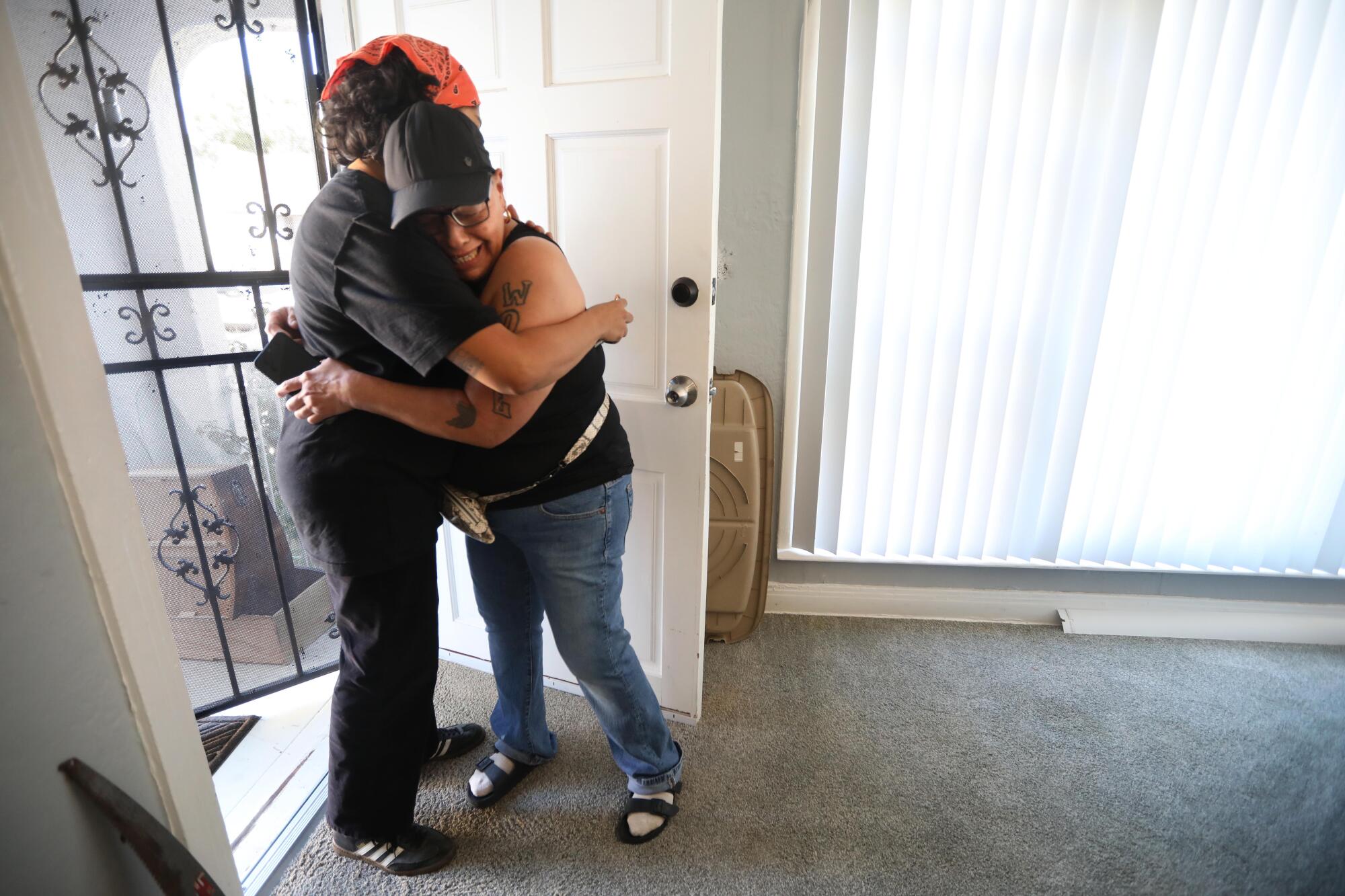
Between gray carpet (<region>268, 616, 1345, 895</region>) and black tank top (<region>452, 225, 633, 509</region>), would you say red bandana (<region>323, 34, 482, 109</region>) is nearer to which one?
black tank top (<region>452, 225, 633, 509</region>)

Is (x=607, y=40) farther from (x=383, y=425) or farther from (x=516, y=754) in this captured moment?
(x=516, y=754)

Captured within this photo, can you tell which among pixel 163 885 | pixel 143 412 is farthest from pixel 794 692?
pixel 143 412

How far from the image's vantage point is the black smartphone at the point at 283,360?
102cm

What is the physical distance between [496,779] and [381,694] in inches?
19.3

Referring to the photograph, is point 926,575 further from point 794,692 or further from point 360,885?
Answer: point 360,885

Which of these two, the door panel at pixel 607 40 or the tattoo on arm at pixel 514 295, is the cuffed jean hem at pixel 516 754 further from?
the door panel at pixel 607 40

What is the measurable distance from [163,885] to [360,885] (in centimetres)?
86

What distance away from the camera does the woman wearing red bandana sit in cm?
85

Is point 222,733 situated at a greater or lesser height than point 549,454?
lesser

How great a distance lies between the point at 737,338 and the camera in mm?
1975

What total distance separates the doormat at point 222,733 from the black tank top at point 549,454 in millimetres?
1118

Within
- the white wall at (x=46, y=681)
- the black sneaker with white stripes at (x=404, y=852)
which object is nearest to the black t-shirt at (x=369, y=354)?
the white wall at (x=46, y=681)

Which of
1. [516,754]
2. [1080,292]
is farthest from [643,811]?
[1080,292]

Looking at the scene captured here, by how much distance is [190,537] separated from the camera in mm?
1619
